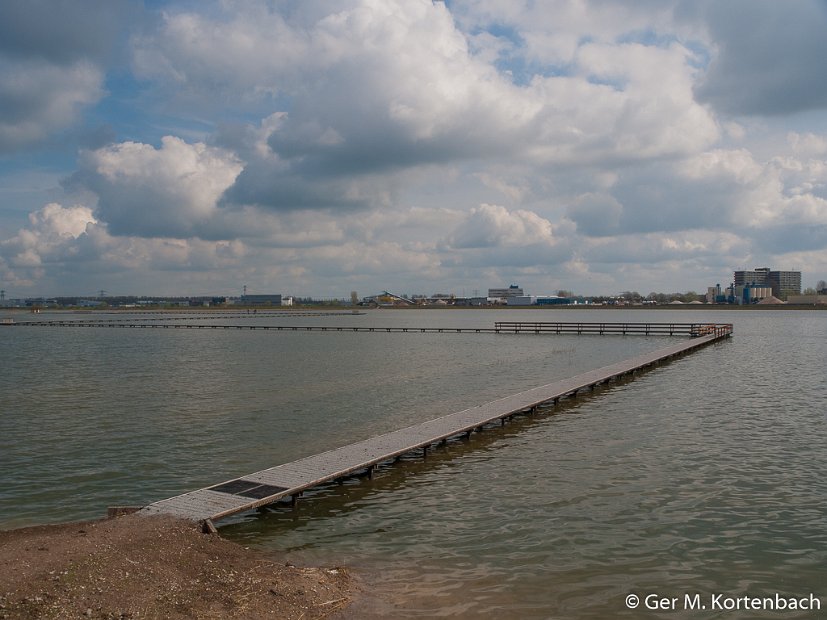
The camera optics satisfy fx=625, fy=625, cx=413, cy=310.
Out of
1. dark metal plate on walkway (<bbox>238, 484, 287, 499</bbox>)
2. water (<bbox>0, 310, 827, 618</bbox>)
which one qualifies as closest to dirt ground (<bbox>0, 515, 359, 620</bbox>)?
water (<bbox>0, 310, 827, 618</bbox>)

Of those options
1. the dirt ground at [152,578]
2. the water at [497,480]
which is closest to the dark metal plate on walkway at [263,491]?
the water at [497,480]

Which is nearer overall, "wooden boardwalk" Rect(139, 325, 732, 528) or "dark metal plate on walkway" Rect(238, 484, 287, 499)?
"wooden boardwalk" Rect(139, 325, 732, 528)

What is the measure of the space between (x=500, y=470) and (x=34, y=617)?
437 inches

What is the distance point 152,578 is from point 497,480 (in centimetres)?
869

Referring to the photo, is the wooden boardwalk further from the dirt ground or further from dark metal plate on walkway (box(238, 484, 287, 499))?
the dirt ground

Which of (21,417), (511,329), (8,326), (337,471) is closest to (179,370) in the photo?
(21,417)

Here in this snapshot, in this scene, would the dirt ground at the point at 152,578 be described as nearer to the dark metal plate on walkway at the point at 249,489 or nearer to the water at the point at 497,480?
the water at the point at 497,480

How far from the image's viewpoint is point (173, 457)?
57.6 feet

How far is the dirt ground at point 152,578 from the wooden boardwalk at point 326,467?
1158 mm

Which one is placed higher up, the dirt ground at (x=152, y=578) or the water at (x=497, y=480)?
the dirt ground at (x=152, y=578)

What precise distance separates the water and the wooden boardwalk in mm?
444

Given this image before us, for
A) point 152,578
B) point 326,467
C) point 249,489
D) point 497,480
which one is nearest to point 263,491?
point 249,489

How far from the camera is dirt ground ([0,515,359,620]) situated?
26.0 ft

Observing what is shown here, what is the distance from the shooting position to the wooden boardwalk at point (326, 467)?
12.1 metres
